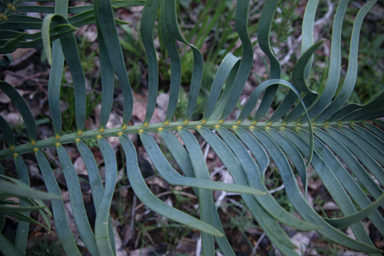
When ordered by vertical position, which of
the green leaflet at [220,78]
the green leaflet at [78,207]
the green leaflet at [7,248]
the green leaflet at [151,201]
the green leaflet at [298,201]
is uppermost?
the green leaflet at [220,78]

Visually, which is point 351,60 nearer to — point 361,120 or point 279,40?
point 361,120

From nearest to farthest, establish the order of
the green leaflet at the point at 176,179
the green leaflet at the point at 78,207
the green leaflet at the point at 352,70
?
1. the green leaflet at the point at 176,179
2. the green leaflet at the point at 78,207
3. the green leaflet at the point at 352,70

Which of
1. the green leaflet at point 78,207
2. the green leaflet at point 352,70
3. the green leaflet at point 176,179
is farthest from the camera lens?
the green leaflet at point 352,70

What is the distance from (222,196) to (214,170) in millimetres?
157

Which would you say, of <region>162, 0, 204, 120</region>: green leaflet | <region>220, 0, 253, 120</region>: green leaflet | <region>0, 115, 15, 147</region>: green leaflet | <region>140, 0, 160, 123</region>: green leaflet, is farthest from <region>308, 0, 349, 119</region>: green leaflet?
<region>0, 115, 15, 147</region>: green leaflet

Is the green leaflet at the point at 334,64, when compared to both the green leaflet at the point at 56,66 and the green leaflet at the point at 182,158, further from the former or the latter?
the green leaflet at the point at 56,66

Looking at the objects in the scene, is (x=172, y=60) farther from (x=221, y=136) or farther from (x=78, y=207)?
(x=78, y=207)

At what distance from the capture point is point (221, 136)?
728 millimetres

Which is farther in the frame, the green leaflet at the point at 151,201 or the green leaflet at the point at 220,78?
the green leaflet at the point at 220,78

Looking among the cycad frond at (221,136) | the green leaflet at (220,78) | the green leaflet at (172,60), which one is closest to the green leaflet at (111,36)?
the cycad frond at (221,136)

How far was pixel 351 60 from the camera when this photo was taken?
2.39 ft

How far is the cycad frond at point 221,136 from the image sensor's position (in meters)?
0.59

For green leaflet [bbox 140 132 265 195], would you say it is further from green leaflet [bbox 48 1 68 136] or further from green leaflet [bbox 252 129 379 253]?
green leaflet [bbox 48 1 68 136]

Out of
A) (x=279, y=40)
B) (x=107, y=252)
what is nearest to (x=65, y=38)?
(x=107, y=252)
